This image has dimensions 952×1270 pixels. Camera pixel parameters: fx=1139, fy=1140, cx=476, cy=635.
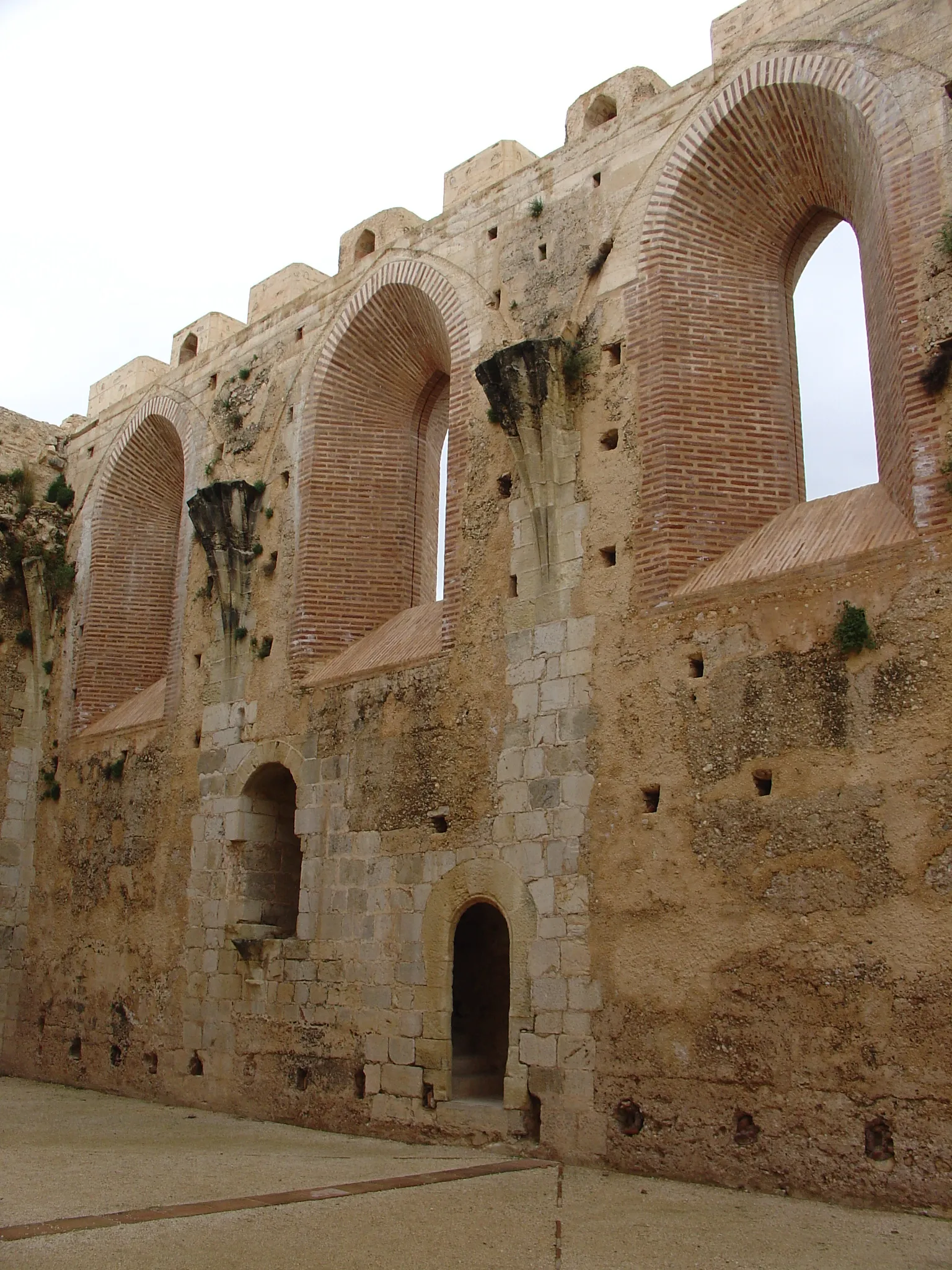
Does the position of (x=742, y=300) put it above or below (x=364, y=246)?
below

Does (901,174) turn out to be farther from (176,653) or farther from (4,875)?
(4,875)

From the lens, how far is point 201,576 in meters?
13.3

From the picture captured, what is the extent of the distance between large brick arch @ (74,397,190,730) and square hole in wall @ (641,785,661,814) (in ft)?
28.9

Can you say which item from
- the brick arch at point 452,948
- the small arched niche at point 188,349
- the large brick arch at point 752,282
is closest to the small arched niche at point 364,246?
the small arched niche at point 188,349

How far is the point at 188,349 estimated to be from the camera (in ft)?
50.1

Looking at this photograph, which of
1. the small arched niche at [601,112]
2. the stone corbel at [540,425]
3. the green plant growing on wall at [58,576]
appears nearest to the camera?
the stone corbel at [540,425]

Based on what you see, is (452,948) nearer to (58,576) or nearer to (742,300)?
(742,300)

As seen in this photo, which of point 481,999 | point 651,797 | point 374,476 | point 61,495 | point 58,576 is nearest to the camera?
point 651,797

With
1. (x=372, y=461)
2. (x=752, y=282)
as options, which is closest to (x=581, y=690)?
(x=752, y=282)

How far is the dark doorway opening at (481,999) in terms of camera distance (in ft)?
31.2

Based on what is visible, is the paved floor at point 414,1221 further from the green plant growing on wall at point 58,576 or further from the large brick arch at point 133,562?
the green plant growing on wall at point 58,576

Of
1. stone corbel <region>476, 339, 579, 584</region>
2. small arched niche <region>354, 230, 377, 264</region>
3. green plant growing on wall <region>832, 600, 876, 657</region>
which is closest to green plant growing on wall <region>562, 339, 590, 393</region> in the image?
stone corbel <region>476, 339, 579, 584</region>

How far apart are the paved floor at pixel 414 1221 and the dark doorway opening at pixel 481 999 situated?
0.99 meters

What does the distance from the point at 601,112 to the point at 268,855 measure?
26.5 ft
